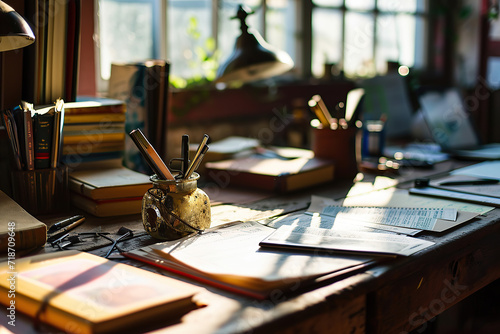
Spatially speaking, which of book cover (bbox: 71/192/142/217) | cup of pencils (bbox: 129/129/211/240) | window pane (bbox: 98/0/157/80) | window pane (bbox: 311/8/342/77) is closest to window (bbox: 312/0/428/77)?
window pane (bbox: 311/8/342/77)

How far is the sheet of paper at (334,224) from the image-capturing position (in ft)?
3.59

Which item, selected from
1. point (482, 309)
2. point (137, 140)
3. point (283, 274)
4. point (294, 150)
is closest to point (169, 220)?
point (137, 140)

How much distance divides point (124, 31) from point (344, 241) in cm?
149

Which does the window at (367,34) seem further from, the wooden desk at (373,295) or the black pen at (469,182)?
the wooden desk at (373,295)

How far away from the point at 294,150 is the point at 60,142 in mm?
935

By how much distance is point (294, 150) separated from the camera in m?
1.96

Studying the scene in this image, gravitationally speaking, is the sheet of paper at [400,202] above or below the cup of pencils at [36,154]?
below

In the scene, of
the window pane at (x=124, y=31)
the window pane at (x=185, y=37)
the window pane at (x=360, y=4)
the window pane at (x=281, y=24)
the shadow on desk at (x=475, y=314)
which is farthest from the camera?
the window pane at (x=360, y=4)

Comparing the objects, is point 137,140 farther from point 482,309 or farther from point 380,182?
point 482,309

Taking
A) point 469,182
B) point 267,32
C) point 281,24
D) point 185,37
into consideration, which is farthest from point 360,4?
point 469,182

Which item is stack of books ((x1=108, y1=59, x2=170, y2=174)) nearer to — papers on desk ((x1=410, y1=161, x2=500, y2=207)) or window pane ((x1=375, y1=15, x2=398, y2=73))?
papers on desk ((x1=410, y1=161, x2=500, y2=207))

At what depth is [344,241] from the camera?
3.19ft

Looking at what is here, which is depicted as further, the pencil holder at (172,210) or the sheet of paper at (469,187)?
the sheet of paper at (469,187)

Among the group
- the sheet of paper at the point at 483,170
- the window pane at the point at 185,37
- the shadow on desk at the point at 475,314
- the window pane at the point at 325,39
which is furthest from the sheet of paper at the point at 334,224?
the window pane at the point at 325,39
